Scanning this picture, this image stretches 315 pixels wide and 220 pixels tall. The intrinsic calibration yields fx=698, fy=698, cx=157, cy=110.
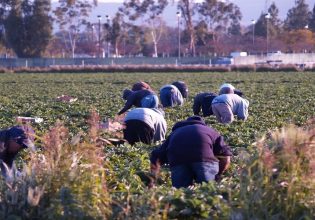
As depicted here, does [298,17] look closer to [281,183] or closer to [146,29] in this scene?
[146,29]

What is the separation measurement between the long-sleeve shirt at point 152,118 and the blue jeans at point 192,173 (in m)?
3.99

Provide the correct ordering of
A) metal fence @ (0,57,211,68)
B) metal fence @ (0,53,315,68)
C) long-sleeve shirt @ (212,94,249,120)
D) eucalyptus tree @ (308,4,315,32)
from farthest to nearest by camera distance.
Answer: eucalyptus tree @ (308,4,315,32), metal fence @ (0,57,211,68), metal fence @ (0,53,315,68), long-sleeve shirt @ (212,94,249,120)

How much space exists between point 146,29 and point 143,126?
3955 inches

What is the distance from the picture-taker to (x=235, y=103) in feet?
54.7

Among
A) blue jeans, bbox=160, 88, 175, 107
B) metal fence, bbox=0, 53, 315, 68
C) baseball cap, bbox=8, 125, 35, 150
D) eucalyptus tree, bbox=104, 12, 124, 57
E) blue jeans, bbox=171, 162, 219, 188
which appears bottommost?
metal fence, bbox=0, 53, 315, 68

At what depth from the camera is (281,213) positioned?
5.49 meters

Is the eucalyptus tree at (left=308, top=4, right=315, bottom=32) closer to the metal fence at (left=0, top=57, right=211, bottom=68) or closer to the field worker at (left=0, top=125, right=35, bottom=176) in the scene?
the metal fence at (left=0, top=57, right=211, bottom=68)

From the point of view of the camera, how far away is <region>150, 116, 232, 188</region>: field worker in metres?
8.16

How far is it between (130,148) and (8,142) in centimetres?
344

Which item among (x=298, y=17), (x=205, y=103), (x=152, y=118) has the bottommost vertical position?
(x=205, y=103)

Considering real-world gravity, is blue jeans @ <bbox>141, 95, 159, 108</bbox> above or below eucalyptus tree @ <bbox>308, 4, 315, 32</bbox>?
below

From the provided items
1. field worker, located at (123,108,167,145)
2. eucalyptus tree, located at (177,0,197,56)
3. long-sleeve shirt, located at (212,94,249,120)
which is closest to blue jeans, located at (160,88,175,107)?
long-sleeve shirt, located at (212,94,249,120)

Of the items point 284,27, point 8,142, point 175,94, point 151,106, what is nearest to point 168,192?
point 8,142

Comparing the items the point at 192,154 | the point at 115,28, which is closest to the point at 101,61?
the point at 115,28
